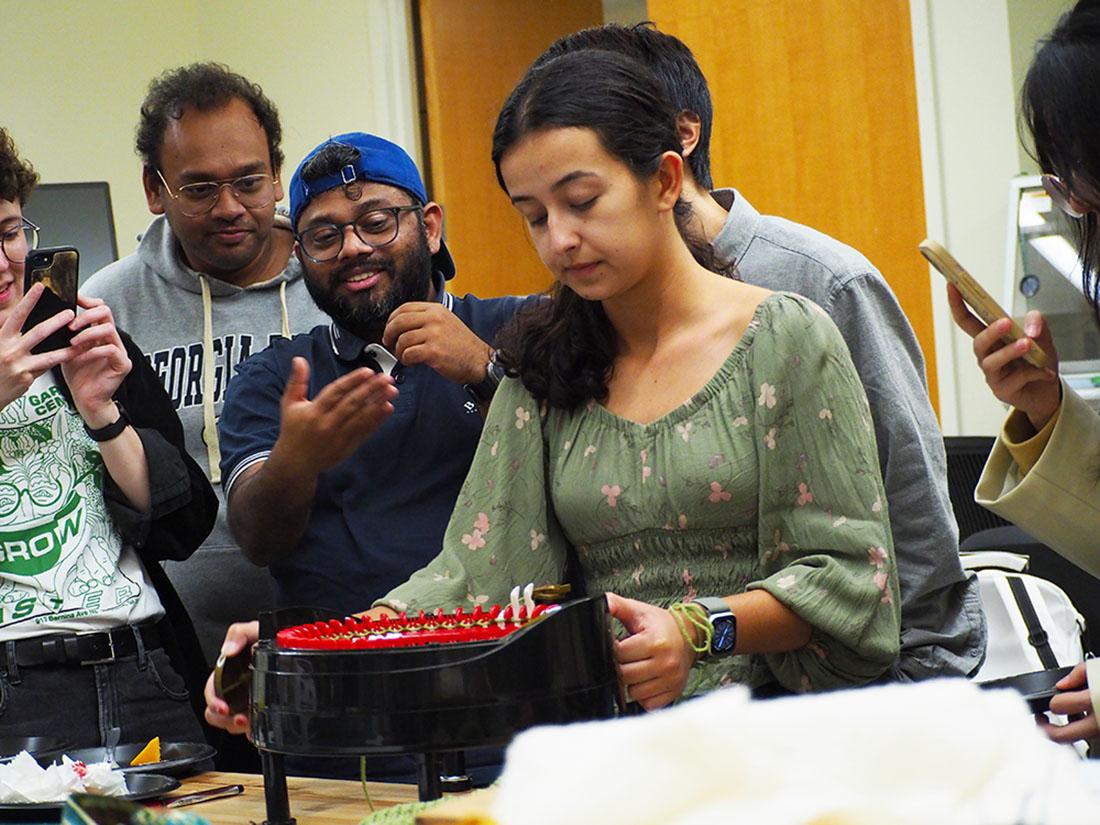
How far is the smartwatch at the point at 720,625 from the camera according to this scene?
46.3 inches

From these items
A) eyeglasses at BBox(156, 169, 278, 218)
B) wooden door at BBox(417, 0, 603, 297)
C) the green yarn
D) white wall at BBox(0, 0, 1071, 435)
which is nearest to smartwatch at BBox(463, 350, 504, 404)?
eyeglasses at BBox(156, 169, 278, 218)

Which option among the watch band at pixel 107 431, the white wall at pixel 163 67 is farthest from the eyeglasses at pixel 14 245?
the white wall at pixel 163 67

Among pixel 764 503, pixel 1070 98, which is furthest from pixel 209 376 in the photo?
pixel 1070 98

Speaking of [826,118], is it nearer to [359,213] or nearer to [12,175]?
[359,213]

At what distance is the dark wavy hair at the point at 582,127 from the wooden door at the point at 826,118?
266cm

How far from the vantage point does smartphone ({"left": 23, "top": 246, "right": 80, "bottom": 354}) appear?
1.72 meters

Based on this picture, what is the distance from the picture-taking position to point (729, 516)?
1.29 m

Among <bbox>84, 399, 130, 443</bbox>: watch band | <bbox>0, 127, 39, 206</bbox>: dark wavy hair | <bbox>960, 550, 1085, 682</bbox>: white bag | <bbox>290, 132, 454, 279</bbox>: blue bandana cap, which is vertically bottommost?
<bbox>960, 550, 1085, 682</bbox>: white bag

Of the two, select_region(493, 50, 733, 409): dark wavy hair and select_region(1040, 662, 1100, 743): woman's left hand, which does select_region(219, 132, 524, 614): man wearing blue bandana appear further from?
select_region(1040, 662, 1100, 743): woman's left hand

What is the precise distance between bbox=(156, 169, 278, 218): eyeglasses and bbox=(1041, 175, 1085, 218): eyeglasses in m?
1.32

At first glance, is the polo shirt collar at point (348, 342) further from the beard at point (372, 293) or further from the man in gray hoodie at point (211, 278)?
the man in gray hoodie at point (211, 278)

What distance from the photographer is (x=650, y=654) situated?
1.11 metres

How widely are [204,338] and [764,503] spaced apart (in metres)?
1.25

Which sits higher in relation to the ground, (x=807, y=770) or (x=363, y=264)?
(x=363, y=264)
